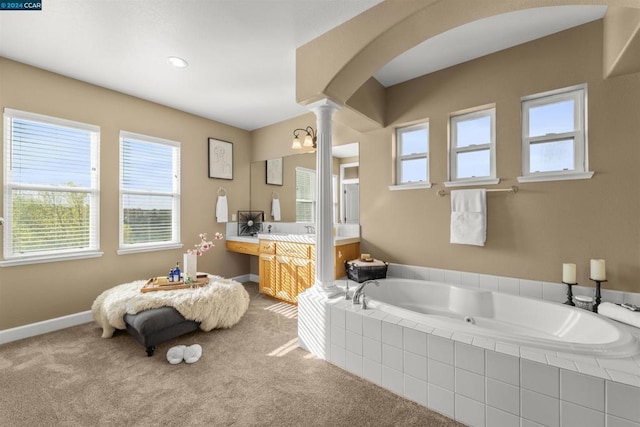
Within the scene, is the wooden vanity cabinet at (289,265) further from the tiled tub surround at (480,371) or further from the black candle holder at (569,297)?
the black candle holder at (569,297)

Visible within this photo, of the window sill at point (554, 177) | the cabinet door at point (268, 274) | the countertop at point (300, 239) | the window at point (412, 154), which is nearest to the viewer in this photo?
the window sill at point (554, 177)

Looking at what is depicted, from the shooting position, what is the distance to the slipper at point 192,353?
215cm

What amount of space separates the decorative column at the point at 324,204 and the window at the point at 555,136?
5.42 ft

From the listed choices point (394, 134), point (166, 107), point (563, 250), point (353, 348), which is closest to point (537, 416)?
point (353, 348)

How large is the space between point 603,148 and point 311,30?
7.74 ft

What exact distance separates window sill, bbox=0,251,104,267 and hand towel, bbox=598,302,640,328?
174 inches

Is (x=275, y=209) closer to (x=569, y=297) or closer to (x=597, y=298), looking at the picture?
(x=569, y=297)

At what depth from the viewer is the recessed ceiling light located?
2487mm

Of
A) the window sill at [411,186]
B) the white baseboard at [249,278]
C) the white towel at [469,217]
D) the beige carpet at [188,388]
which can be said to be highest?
the window sill at [411,186]

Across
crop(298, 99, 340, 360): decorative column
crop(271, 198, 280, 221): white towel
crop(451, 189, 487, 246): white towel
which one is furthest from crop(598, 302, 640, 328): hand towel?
crop(271, 198, 280, 221): white towel

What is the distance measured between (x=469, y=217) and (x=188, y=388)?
264 cm

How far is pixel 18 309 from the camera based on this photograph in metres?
2.54

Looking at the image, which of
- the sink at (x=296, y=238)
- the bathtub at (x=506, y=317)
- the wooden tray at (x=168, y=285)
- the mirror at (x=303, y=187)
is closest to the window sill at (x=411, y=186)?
the mirror at (x=303, y=187)

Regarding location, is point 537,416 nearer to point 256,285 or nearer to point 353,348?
point 353,348
